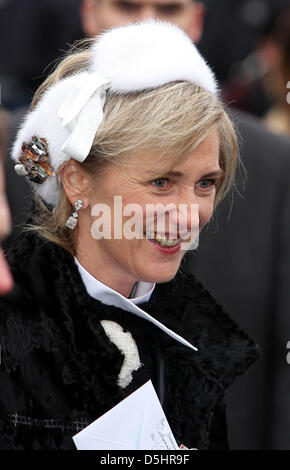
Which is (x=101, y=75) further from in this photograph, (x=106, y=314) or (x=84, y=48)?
(x=106, y=314)

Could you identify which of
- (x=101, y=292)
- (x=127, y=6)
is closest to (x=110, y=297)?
(x=101, y=292)

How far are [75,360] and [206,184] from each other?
440 millimetres

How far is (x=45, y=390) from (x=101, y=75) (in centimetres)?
62

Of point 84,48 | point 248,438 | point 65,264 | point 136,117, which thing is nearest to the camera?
point 136,117

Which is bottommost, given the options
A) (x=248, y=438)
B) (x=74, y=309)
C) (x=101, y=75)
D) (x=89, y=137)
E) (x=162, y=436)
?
(x=248, y=438)

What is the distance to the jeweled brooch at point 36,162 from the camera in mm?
1731

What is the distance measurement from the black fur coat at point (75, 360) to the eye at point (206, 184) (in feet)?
1.01

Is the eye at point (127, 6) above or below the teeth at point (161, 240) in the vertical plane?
above

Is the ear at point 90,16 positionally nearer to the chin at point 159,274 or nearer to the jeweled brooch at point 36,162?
the jeweled brooch at point 36,162

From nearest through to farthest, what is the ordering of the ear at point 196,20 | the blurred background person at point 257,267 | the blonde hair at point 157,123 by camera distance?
the blonde hair at point 157,123
the blurred background person at point 257,267
the ear at point 196,20

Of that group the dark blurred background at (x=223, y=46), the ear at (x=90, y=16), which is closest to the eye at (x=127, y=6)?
the ear at (x=90, y=16)

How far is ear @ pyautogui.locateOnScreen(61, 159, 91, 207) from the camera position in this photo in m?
1.72

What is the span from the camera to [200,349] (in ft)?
6.25

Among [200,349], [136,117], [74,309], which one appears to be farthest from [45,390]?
[136,117]
